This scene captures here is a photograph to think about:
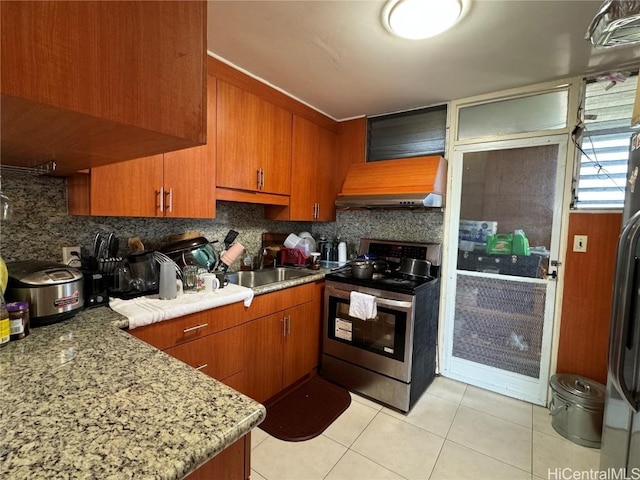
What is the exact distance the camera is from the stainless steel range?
6.59ft

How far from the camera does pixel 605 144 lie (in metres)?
1.89

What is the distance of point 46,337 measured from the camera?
98 centimetres

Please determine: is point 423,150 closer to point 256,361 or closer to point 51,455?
point 256,361

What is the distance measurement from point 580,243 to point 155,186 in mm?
2695

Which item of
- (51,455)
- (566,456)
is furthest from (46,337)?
(566,456)

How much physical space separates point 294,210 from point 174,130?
1784mm

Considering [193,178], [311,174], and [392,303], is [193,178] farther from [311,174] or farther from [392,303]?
[392,303]

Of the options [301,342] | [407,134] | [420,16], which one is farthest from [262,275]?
[420,16]

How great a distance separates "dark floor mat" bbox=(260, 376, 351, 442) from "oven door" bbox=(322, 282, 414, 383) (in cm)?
26

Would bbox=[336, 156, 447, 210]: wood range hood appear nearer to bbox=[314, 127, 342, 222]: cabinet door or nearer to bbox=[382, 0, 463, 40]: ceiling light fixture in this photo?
bbox=[314, 127, 342, 222]: cabinet door

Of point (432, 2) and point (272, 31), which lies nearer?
point (432, 2)

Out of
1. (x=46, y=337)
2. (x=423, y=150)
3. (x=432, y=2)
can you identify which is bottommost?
(x=46, y=337)

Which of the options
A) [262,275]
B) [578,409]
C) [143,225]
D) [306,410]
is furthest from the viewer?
[262,275]

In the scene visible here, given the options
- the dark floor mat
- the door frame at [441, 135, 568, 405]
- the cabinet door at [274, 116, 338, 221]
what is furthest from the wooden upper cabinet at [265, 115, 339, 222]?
the dark floor mat
